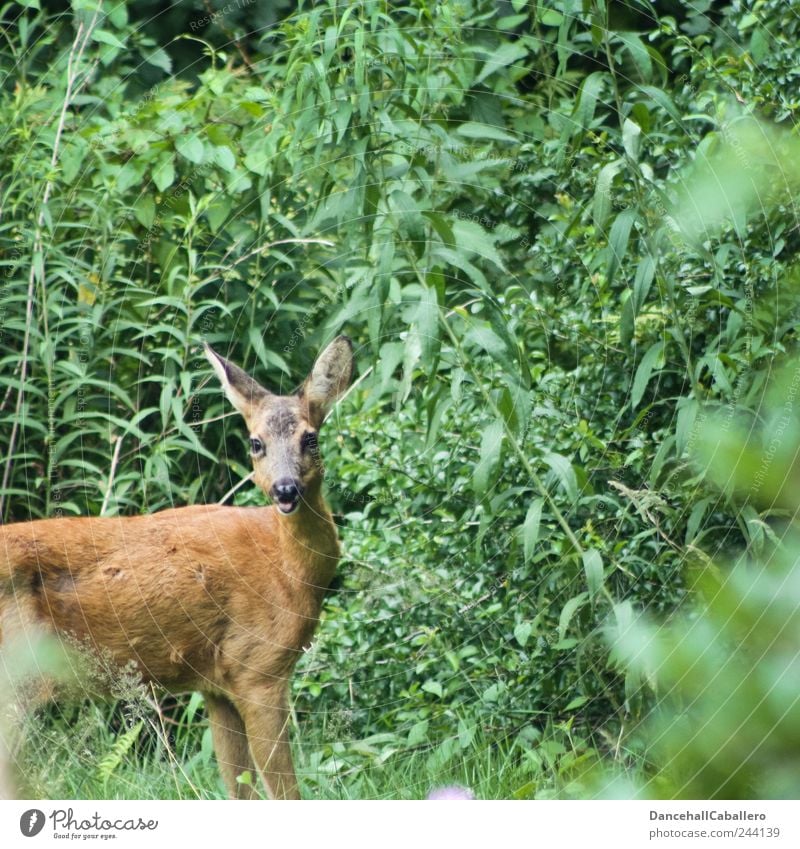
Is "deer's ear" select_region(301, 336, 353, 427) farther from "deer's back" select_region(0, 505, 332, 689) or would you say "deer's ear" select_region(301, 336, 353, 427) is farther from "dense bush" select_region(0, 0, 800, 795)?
"deer's back" select_region(0, 505, 332, 689)

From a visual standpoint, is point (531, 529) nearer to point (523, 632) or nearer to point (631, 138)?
point (523, 632)

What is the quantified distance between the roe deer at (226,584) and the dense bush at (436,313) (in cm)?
21

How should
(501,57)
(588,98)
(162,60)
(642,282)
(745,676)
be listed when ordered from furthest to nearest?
(162,60) → (501,57) → (588,98) → (642,282) → (745,676)

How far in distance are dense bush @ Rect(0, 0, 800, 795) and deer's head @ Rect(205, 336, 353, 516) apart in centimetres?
15

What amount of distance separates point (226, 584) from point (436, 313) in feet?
2.82

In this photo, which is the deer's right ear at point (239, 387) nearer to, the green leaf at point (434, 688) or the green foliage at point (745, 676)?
the green leaf at point (434, 688)

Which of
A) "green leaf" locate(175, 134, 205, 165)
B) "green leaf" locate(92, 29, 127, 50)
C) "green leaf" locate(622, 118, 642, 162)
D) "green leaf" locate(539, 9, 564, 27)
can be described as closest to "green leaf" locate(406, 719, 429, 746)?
"green leaf" locate(622, 118, 642, 162)

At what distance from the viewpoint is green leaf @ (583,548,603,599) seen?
2424 millimetres

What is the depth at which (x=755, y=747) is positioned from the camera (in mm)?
700

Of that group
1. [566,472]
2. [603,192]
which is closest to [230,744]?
[566,472]

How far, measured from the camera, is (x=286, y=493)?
2600 mm
